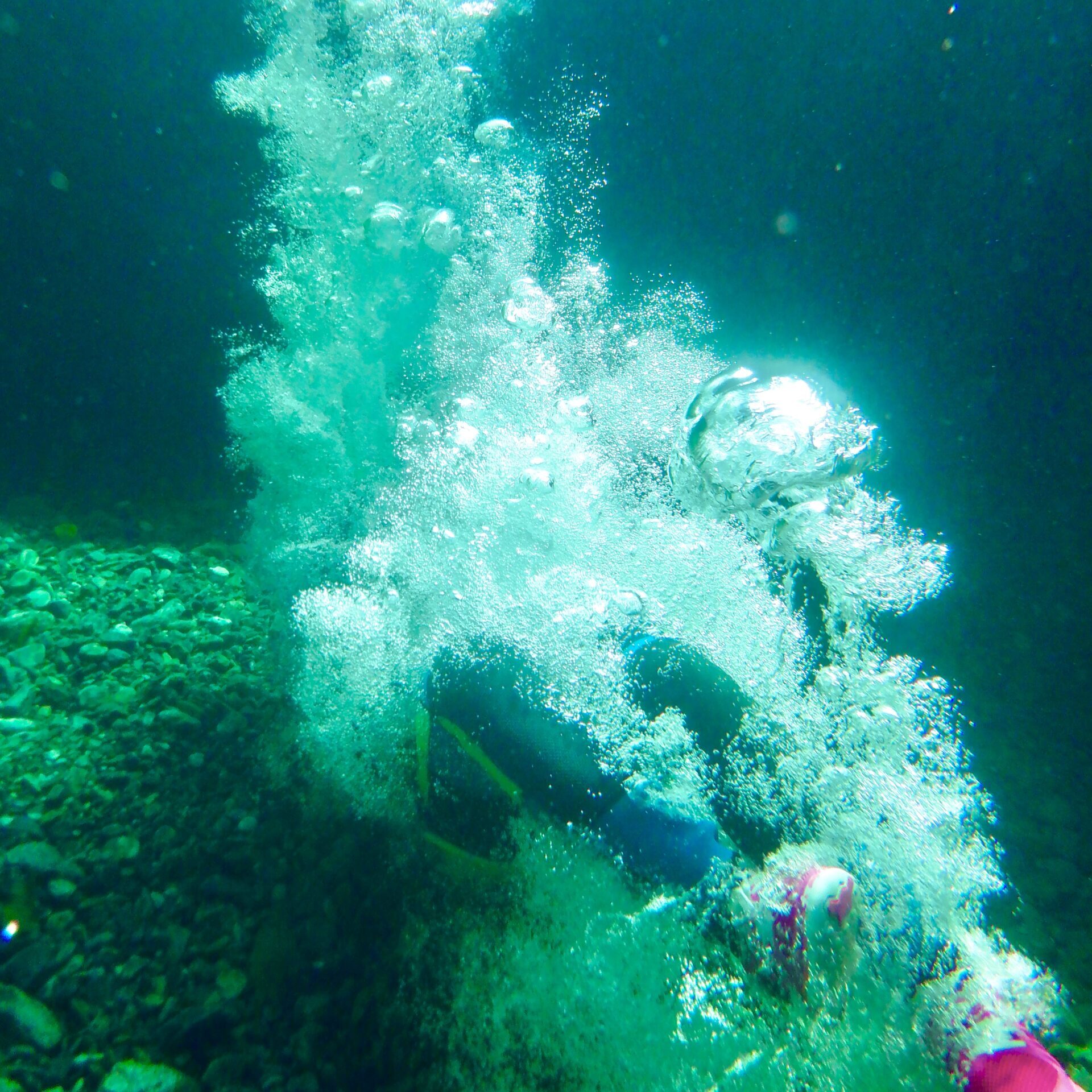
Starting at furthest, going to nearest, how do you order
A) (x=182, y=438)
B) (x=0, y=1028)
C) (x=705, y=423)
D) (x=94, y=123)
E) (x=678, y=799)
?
(x=94, y=123) < (x=182, y=438) < (x=705, y=423) < (x=678, y=799) < (x=0, y=1028)

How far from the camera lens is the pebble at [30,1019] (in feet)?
5.30

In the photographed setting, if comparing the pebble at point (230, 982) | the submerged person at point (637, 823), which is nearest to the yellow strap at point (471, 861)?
the submerged person at point (637, 823)

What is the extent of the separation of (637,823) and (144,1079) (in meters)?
1.78

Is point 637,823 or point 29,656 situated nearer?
point 637,823

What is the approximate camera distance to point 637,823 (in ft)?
6.98

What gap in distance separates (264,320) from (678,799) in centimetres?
525

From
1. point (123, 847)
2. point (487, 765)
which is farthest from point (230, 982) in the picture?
point (487, 765)

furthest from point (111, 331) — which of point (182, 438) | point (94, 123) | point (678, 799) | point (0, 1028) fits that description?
point (678, 799)

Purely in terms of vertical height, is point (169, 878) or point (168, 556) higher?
point (168, 556)

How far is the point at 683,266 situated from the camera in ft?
17.8

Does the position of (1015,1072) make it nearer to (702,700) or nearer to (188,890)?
(702,700)

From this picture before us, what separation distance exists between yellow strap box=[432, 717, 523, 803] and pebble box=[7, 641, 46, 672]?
7.60 ft

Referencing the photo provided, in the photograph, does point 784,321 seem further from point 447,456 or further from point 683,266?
point 447,456

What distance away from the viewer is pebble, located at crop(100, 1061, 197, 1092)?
1598mm
